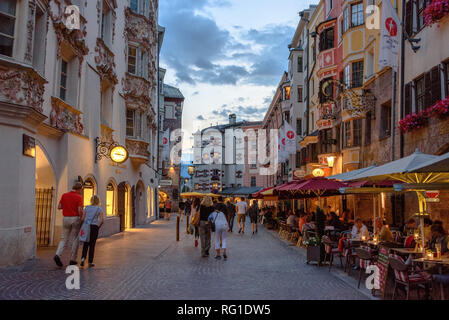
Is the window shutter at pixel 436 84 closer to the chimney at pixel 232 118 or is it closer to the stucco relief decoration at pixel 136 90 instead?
the stucco relief decoration at pixel 136 90

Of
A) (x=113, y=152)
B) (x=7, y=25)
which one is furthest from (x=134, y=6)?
(x=7, y=25)

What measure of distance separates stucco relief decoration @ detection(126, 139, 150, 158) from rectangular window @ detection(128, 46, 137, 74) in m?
4.17

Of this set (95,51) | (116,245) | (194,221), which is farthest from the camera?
(95,51)

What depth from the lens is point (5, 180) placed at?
11672mm

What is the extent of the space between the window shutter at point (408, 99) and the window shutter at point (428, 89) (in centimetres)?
163

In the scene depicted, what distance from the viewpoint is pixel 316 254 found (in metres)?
13.3

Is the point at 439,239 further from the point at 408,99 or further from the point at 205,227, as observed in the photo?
the point at 408,99

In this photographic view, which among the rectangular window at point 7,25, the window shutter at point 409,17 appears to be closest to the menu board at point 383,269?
the rectangular window at point 7,25

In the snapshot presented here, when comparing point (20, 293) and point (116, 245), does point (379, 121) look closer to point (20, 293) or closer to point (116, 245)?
point (116, 245)

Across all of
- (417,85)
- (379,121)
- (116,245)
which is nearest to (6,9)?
(116,245)

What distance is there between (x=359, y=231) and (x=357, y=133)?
1209 centimetres

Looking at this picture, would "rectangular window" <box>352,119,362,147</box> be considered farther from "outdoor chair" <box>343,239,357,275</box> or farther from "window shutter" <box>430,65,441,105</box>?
"outdoor chair" <box>343,239,357,275</box>

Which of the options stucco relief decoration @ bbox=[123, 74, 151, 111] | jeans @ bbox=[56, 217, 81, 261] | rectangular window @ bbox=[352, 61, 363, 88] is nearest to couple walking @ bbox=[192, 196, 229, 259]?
jeans @ bbox=[56, 217, 81, 261]

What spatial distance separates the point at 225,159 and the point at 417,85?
80641 millimetres
